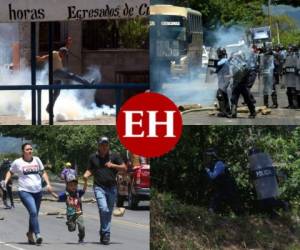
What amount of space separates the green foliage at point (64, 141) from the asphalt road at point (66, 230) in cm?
36

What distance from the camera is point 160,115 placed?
7574 millimetres

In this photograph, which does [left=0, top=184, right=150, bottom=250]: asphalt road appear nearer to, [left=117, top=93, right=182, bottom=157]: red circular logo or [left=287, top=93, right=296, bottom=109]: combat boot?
[left=117, top=93, right=182, bottom=157]: red circular logo

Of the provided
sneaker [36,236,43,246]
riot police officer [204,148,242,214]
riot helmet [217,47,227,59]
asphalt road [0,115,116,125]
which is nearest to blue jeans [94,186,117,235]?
sneaker [36,236,43,246]

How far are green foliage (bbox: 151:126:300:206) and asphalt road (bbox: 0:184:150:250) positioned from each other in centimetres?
41

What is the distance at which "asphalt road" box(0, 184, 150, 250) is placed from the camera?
7.40 m

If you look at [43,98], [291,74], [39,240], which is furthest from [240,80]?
[39,240]

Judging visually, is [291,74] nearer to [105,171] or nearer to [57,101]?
[105,171]

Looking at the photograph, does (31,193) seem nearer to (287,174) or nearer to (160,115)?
(160,115)

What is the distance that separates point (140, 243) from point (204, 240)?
623 millimetres

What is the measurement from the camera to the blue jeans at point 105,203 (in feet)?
24.4

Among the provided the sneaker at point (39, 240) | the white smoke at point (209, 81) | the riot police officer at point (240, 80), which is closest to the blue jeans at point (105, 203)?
the sneaker at point (39, 240)

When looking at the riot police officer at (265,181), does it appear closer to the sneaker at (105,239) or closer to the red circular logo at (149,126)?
the red circular logo at (149,126)

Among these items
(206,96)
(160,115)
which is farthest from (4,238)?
(206,96)

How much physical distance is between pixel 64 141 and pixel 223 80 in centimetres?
162
